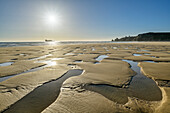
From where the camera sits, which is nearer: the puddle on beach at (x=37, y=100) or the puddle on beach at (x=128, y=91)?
the puddle on beach at (x=37, y=100)

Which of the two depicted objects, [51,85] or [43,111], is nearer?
[43,111]

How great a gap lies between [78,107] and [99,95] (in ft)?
2.33

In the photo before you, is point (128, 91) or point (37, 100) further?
point (128, 91)

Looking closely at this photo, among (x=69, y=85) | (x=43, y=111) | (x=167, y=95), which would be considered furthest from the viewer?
(x=69, y=85)

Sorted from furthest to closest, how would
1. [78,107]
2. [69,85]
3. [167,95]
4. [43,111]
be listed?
[69,85], [167,95], [78,107], [43,111]

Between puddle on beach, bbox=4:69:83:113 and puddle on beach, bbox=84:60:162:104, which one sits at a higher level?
puddle on beach, bbox=4:69:83:113

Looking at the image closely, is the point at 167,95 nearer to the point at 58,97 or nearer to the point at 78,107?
the point at 78,107

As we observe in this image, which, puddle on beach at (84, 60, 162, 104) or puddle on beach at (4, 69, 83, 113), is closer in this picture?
puddle on beach at (4, 69, 83, 113)

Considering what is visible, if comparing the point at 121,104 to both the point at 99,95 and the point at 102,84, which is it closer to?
the point at 99,95

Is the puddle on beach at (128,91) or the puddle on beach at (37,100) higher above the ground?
the puddle on beach at (37,100)

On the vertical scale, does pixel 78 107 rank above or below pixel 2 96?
below

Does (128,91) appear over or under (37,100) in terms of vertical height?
under

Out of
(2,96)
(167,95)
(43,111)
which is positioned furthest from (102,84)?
(2,96)

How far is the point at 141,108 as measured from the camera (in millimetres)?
1888
